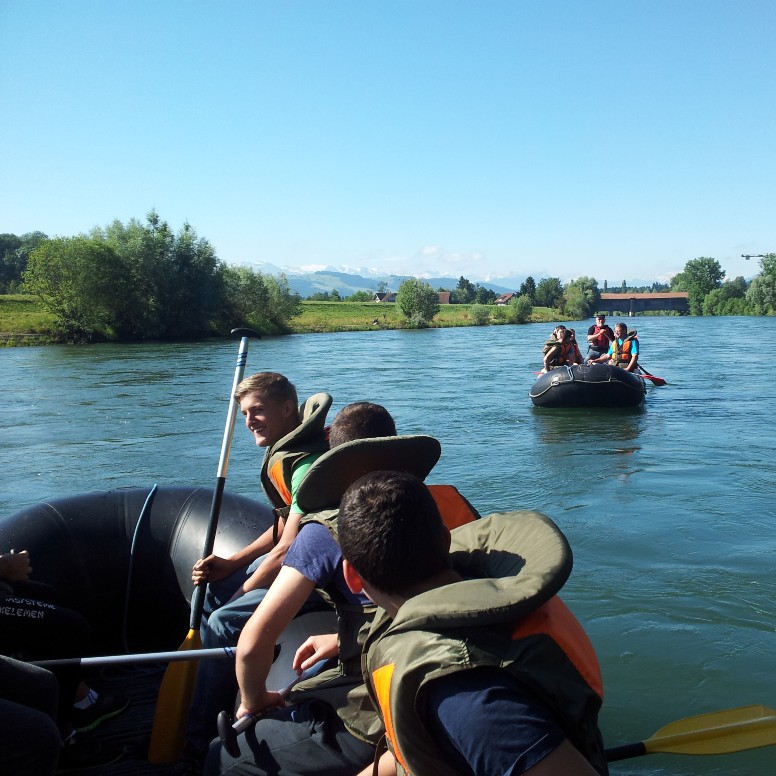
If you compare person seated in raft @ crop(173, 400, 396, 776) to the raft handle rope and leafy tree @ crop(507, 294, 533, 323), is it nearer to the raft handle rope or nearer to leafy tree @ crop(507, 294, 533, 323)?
the raft handle rope

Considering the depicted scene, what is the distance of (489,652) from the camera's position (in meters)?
1.38

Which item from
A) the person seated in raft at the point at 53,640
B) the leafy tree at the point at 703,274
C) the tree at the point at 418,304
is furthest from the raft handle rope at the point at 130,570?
the leafy tree at the point at 703,274

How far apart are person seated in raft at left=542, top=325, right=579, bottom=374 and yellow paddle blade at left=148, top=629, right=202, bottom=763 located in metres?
11.1

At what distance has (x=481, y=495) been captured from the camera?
8195mm

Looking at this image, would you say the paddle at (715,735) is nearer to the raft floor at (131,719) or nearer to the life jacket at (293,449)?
the life jacket at (293,449)

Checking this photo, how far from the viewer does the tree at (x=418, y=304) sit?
5378 centimetres

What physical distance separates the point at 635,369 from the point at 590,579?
997 cm

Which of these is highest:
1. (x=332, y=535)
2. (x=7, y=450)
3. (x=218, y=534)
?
(x=332, y=535)

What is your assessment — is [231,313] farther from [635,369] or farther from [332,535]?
[332,535]

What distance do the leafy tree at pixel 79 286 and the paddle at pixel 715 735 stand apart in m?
35.0

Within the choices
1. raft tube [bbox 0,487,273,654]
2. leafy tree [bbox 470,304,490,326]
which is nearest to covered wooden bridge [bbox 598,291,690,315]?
leafy tree [bbox 470,304,490,326]

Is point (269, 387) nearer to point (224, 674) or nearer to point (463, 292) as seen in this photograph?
point (224, 674)

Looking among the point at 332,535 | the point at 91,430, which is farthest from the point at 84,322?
the point at 332,535

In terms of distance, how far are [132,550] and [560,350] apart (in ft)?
34.9
